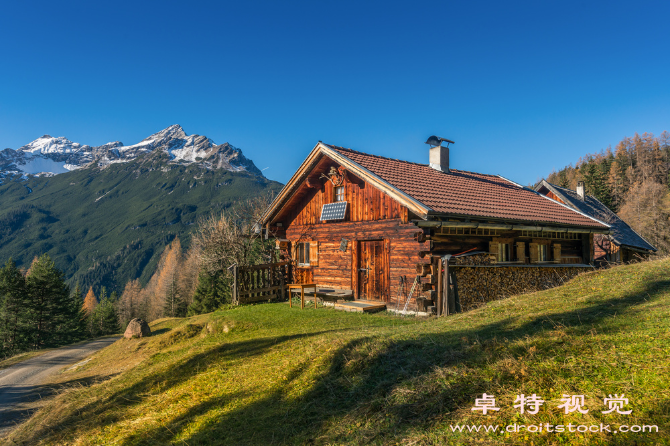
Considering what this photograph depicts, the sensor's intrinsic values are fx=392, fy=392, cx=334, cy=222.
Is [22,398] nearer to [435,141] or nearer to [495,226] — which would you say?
[495,226]

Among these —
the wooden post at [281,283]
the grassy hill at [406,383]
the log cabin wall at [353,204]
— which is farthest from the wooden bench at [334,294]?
the grassy hill at [406,383]

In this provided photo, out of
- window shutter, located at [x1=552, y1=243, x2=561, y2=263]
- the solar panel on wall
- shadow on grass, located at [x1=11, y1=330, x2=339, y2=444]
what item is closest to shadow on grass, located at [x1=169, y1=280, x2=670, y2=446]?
shadow on grass, located at [x1=11, y1=330, x2=339, y2=444]

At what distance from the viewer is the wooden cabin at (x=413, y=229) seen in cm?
1266

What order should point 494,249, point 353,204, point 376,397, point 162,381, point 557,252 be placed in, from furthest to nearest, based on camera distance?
point 557,252, point 353,204, point 494,249, point 162,381, point 376,397

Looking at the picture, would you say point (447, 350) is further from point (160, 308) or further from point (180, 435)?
point (160, 308)

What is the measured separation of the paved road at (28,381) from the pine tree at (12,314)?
71.4 feet

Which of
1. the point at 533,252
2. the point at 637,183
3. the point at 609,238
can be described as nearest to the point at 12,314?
the point at 533,252

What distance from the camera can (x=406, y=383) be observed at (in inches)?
187

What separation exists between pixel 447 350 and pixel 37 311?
42263 millimetres

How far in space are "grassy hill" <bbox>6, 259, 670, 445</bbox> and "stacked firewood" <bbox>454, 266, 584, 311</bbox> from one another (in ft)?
11.3

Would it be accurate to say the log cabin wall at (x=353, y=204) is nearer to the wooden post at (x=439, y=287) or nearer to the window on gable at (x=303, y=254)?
the window on gable at (x=303, y=254)

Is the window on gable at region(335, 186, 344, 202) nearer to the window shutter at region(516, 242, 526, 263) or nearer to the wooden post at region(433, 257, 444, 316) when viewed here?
the wooden post at region(433, 257, 444, 316)

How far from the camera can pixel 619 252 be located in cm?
2498

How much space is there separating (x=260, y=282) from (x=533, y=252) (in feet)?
38.6
